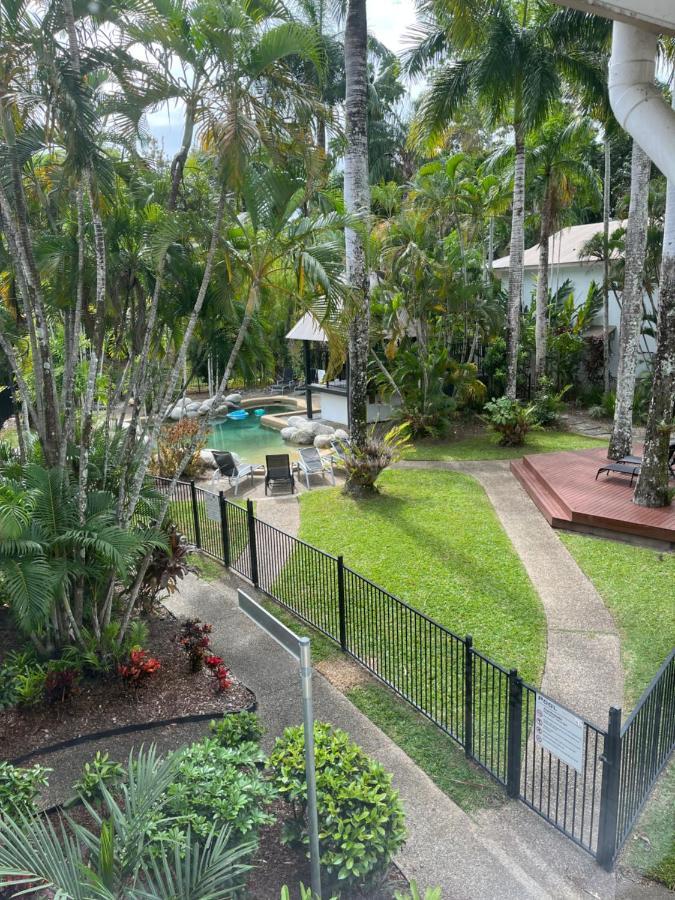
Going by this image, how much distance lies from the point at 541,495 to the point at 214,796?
387 inches

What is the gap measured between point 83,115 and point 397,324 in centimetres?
1354

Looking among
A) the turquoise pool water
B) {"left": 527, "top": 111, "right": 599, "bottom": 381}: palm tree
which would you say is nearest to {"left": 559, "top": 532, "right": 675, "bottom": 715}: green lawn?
{"left": 527, "top": 111, "right": 599, "bottom": 381}: palm tree

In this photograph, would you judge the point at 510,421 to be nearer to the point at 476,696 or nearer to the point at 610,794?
the point at 476,696

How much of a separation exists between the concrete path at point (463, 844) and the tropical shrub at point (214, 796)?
109 centimetres

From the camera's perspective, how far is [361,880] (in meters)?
4.35

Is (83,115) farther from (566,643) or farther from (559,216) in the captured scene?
(559,216)

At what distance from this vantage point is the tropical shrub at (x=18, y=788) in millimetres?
4738

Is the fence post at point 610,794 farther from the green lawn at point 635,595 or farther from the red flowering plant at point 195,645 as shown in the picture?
the red flowering plant at point 195,645

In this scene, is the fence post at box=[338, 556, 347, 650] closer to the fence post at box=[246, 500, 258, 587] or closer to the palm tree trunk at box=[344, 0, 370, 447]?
the fence post at box=[246, 500, 258, 587]

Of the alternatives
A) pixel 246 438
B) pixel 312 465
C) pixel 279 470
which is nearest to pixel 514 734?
pixel 279 470

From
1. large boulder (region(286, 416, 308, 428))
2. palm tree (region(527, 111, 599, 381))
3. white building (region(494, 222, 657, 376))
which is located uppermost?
palm tree (region(527, 111, 599, 381))

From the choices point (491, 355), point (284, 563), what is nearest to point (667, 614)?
point (284, 563)

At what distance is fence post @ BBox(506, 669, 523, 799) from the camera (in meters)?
5.17

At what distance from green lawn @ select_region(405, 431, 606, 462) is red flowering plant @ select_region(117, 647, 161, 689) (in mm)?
10560
